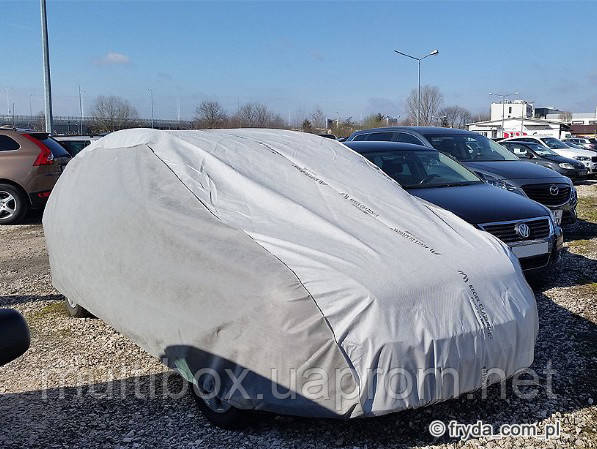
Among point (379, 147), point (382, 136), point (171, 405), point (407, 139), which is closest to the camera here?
point (171, 405)

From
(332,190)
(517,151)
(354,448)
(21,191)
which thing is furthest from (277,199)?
(517,151)

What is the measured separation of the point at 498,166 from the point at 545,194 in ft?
2.59

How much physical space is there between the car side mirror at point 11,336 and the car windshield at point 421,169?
4614 mm

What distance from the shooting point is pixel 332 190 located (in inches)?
144

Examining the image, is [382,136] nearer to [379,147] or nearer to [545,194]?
[545,194]

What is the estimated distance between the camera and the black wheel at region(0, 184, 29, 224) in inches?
400

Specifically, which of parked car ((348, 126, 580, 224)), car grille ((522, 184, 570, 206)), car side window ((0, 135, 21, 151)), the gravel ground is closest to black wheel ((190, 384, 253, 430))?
the gravel ground

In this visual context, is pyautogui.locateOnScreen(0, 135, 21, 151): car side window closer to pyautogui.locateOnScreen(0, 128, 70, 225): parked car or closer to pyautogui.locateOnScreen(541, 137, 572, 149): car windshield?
pyautogui.locateOnScreen(0, 128, 70, 225): parked car

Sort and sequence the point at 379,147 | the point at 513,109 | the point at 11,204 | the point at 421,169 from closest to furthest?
the point at 421,169 → the point at 379,147 → the point at 11,204 → the point at 513,109

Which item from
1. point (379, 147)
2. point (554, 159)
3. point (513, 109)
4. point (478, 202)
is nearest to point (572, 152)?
point (554, 159)

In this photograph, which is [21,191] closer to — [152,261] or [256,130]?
[256,130]

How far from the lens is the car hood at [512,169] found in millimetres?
8266

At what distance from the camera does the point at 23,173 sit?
1006cm

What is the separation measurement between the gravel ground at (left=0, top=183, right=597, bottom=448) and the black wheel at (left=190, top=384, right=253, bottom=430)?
5 centimetres
